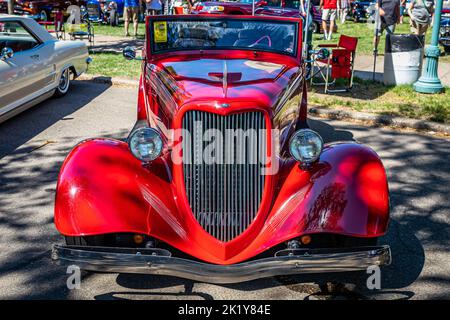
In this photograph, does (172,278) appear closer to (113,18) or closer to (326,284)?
(326,284)

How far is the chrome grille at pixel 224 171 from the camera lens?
3594 mm

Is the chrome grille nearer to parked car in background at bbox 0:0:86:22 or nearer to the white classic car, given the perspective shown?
the white classic car

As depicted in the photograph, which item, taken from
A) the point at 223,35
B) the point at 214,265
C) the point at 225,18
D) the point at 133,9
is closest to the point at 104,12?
the point at 133,9

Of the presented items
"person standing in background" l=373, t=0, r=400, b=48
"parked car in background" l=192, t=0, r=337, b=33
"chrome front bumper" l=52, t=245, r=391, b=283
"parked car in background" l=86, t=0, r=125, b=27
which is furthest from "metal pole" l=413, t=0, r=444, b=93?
"parked car in background" l=86, t=0, r=125, b=27

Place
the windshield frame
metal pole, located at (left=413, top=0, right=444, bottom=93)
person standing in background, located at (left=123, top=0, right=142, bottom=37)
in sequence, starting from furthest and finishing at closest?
person standing in background, located at (left=123, top=0, right=142, bottom=37) < metal pole, located at (left=413, top=0, right=444, bottom=93) < the windshield frame

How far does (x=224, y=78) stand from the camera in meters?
4.07

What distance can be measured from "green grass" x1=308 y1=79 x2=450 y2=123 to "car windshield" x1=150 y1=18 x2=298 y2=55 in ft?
11.0

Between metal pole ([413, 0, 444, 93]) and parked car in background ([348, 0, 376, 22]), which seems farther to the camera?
parked car in background ([348, 0, 376, 22])

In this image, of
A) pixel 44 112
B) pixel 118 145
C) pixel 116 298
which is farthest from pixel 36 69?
pixel 116 298

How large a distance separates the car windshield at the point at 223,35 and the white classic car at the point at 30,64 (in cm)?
298

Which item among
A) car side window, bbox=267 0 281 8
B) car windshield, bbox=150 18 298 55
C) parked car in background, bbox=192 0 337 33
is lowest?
car windshield, bbox=150 18 298 55

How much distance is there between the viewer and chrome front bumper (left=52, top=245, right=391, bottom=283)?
10.3 ft

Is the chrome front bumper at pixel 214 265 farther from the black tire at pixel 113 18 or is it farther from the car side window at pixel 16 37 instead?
the black tire at pixel 113 18

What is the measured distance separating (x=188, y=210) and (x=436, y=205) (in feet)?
9.30
